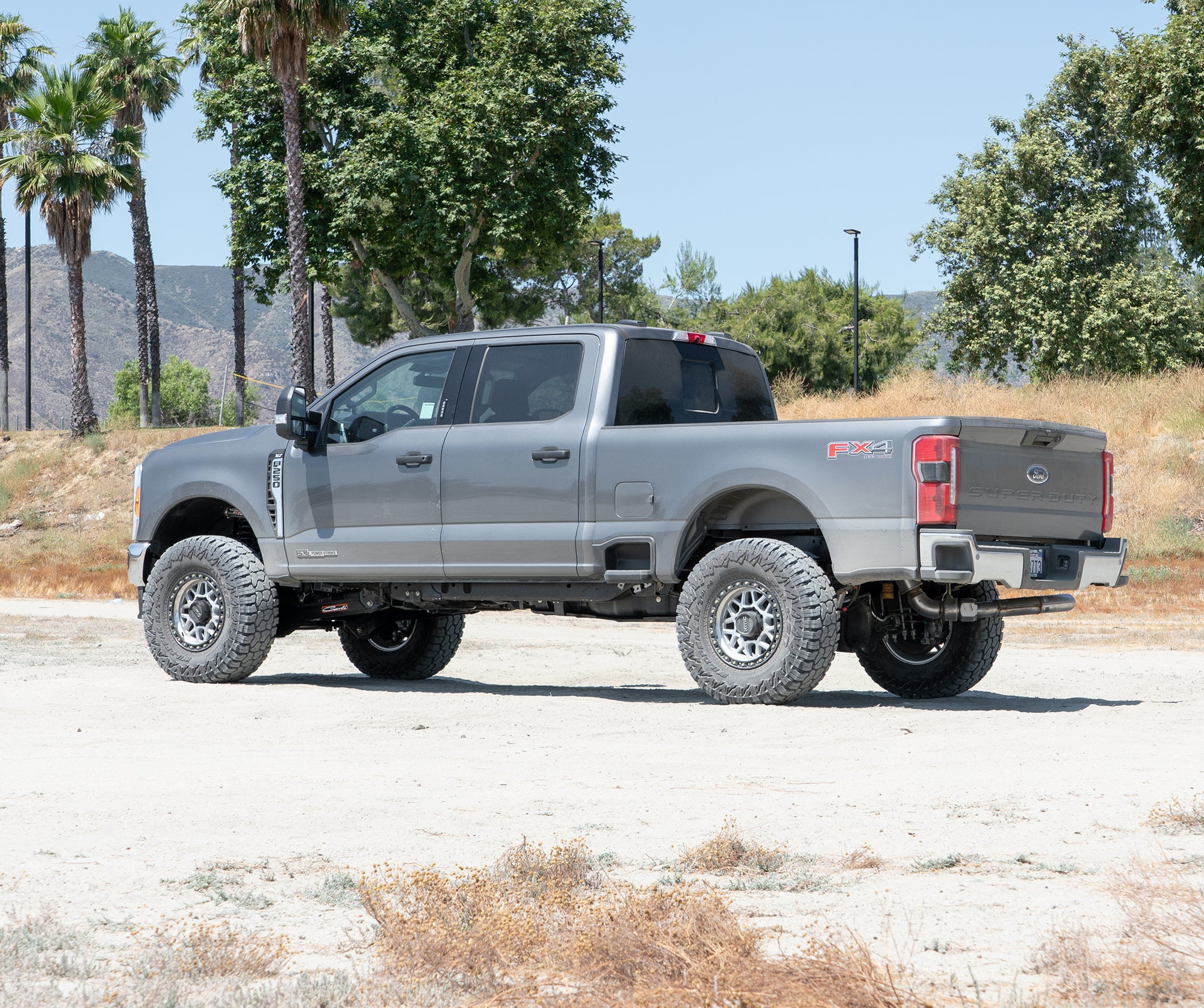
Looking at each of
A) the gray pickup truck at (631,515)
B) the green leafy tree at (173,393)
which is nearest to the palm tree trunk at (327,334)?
the gray pickup truck at (631,515)

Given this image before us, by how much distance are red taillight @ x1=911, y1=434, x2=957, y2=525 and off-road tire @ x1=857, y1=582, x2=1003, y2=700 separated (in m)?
1.60

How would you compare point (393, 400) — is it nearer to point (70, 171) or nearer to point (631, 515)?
Answer: point (631, 515)

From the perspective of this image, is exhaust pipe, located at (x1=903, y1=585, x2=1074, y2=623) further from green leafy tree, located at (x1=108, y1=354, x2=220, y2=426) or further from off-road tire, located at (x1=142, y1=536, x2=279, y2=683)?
green leafy tree, located at (x1=108, y1=354, x2=220, y2=426)

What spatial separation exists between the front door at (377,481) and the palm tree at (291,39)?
22.3 meters

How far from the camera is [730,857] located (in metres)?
4.62

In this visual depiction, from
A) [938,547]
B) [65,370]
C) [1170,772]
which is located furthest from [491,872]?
[65,370]

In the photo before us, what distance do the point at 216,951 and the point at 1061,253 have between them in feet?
137

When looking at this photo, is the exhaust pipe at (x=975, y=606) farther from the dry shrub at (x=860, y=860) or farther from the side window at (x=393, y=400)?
the dry shrub at (x=860, y=860)

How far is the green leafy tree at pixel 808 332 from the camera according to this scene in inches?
2621

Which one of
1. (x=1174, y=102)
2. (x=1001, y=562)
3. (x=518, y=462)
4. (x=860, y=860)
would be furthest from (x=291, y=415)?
(x=1174, y=102)

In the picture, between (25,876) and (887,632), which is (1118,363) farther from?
(25,876)

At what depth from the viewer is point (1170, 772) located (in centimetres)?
638

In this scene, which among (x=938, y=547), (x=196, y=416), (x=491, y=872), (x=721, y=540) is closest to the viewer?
(x=491, y=872)

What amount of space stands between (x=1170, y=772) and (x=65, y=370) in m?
203
